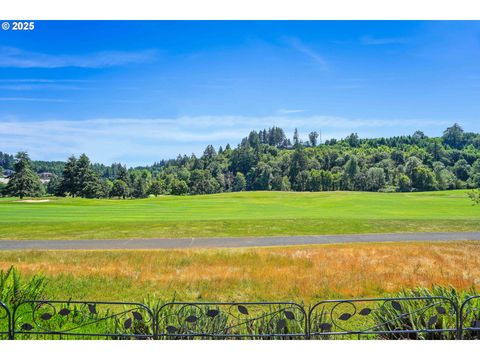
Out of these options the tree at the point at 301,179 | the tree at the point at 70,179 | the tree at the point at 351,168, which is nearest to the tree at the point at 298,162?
the tree at the point at 301,179

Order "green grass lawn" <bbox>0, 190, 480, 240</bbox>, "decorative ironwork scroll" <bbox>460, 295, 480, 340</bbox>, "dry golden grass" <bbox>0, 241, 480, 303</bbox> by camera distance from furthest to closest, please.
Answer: "green grass lawn" <bbox>0, 190, 480, 240</bbox> < "dry golden grass" <bbox>0, 241, 480, 303</bbox> < "decorative ironwork scroll" <bbox>460, 295, 480, 340</bbox>

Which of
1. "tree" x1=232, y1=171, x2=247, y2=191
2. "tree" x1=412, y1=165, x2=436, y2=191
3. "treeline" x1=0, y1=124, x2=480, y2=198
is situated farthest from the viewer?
"tree" x1=412, y1=165, x2=436, y2=191

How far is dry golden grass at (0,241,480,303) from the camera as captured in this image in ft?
25.2

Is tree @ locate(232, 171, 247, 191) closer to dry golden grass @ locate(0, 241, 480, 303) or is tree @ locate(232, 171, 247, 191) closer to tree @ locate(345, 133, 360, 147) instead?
dry golden grass @ locate(0, 241, 480, 303)

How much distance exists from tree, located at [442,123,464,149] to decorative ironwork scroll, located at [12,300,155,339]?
6.21 metres

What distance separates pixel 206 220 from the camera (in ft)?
66.8

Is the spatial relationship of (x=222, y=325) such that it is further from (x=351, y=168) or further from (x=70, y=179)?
(x=351, y=168)

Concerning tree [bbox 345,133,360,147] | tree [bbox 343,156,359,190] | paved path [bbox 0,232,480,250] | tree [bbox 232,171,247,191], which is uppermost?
tree [bbox 345,133,360,147]

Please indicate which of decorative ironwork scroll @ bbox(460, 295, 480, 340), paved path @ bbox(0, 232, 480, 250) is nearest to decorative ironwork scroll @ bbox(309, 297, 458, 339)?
decorative ironwork scroll @ bbox(460, 295, 480, 340)

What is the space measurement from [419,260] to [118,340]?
23.7 feet

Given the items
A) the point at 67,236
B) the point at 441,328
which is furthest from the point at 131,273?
the point at 67,236

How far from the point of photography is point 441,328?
4.79 metres

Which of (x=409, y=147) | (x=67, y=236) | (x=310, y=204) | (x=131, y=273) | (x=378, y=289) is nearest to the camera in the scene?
(x=378, y=289)
